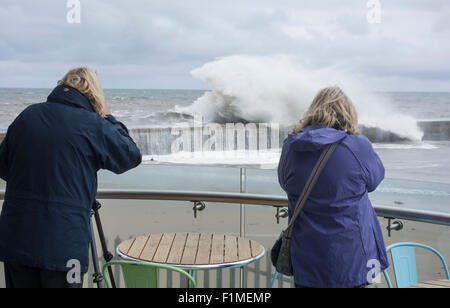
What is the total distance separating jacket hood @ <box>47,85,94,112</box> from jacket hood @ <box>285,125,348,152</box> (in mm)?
709

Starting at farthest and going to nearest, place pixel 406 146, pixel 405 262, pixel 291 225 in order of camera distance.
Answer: pixel 406 146 < pixel 405 262 < pixel 291 225

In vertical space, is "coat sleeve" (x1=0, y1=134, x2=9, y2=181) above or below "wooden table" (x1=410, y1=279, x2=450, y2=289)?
above

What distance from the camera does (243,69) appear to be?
17.2 m

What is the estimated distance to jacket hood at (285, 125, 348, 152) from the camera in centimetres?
167

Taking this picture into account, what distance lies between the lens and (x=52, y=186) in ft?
5.43

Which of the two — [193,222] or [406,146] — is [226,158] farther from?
[193,222]

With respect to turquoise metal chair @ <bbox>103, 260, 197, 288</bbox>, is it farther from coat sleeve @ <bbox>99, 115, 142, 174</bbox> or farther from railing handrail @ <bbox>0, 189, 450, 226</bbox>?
railing handrail @ <bbox>0, 189, 450, 226</bbox>

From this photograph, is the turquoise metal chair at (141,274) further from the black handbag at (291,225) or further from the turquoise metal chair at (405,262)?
the turquoise metal chair at (405,262)

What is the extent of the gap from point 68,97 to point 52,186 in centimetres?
30

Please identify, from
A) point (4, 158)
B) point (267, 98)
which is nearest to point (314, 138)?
point (4, 158)

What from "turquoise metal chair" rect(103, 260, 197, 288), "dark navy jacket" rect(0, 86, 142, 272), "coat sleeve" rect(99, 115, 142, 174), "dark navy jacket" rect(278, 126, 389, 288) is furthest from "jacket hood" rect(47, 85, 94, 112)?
"dark navy jacket" rect(278, 126, 389, 288)

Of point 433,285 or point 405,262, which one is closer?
point 433,285
